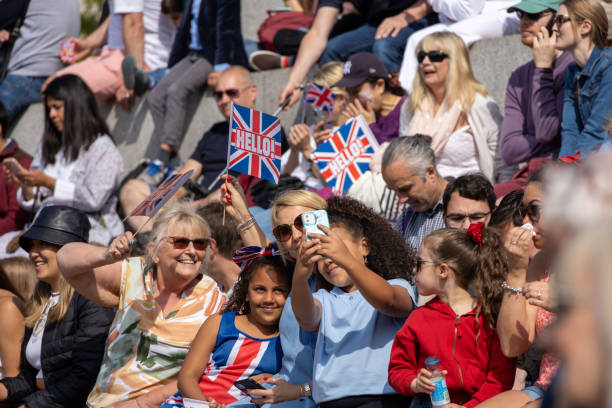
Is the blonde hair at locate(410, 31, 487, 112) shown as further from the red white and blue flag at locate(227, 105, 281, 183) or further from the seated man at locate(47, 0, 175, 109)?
the seated man at locate(47, 0, 175, 109)

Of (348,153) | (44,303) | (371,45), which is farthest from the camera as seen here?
(371,45)

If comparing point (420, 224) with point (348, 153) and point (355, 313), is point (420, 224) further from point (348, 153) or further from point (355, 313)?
point (355, 313)

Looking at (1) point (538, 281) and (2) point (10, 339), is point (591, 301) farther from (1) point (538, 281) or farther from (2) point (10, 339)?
(2) point (10, 339)

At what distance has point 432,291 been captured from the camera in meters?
3.75

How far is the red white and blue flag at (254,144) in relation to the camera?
15.5ft

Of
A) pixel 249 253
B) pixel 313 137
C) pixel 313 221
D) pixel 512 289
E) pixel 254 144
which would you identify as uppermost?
pixel 313 221

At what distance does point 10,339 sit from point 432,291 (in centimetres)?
315

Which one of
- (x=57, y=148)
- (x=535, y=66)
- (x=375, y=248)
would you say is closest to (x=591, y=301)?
(x=375, y=248)

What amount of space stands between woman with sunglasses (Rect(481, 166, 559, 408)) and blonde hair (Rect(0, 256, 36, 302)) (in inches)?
148

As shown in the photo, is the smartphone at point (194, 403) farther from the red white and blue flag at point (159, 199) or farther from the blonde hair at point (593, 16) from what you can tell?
the blonde hair at point (593, 16)

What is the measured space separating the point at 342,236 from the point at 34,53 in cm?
670

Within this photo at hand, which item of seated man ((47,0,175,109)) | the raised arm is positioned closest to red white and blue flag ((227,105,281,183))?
the raised arm

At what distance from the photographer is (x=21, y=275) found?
607 cm

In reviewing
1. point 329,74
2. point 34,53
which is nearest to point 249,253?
point 329,74
